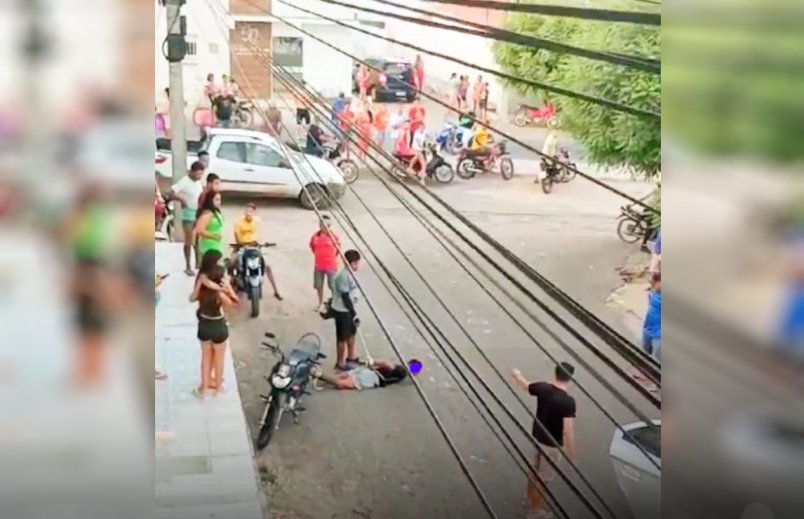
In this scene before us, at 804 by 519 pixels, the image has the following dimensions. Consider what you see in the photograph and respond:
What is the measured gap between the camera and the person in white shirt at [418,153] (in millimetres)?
2524

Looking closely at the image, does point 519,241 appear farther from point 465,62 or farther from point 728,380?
point 728,380

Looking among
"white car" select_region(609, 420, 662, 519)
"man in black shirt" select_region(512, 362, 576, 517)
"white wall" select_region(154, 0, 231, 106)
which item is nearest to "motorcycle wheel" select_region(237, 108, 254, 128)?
"white wall" select_region(154, 0, 231, 106)

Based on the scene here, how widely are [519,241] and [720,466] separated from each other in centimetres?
81

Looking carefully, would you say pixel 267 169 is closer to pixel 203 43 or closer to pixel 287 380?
pixel 203 43

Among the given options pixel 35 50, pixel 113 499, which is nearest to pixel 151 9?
pixel 35 50

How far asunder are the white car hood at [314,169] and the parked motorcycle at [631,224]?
68cm

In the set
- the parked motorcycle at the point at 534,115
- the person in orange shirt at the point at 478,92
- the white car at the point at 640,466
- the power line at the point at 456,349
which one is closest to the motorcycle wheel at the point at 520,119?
the parked motorcycle at the point at 534,115

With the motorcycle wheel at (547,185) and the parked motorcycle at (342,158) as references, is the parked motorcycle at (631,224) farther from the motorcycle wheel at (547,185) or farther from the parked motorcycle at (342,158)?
the parked motorcycle at (342,158)

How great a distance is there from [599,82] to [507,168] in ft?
1.24

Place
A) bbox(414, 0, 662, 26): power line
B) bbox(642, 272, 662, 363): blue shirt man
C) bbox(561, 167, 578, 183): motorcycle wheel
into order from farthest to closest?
bbox(561, 167, 578, 183): motorcycle wheel → bbox(642, 272, 662, 363): blue shirt man → bbox(414, 0, 662, 26): power line

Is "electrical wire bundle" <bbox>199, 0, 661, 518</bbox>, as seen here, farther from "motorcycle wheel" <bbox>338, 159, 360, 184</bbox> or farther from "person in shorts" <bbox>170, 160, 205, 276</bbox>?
"person in shorts" <bbox>170, 160, 205, 276</bbox>

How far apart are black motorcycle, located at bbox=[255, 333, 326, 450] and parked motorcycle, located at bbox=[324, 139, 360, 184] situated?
1.36ft

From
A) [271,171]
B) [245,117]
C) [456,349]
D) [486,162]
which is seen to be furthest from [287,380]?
[486,162]

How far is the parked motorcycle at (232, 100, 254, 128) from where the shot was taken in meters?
2.42
